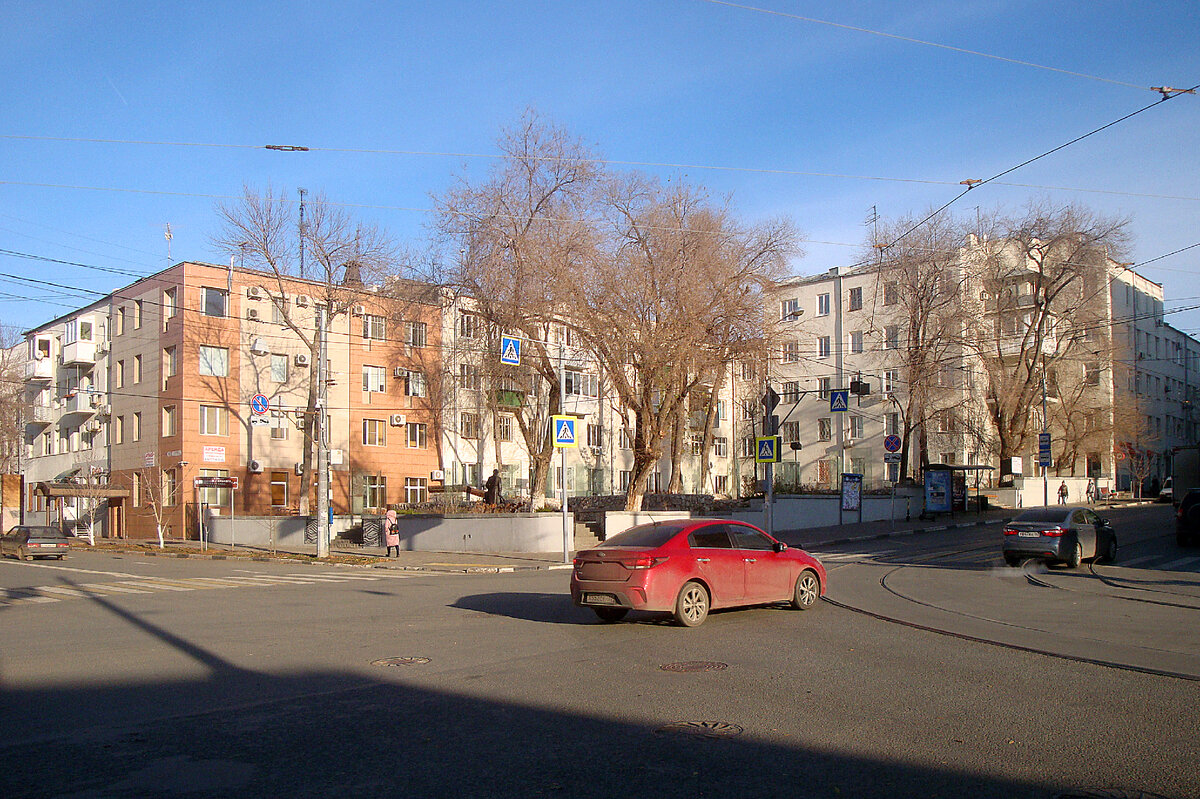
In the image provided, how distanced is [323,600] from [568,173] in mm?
20586

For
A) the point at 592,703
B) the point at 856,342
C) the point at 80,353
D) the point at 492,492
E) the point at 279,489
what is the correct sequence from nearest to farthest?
1. the point at 592,703
2. the point at 492,492
3. the point at 279,489
4. the point at 80,353
5. the point at 856,342

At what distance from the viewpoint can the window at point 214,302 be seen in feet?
159

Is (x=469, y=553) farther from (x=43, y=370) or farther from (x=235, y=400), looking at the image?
(x=43, y=370)

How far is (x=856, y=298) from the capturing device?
64375mm

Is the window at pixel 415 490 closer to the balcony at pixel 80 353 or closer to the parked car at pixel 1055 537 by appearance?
the balcony at pixel 80 353

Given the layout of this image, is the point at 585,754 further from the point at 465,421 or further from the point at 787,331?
the point at 465,421

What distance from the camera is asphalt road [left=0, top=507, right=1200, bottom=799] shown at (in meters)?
5.88

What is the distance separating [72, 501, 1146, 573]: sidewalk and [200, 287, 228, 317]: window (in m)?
11.8

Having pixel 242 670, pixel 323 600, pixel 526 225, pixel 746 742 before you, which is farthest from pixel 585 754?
pixel 526 225

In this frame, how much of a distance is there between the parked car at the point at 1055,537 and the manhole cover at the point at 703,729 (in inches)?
657

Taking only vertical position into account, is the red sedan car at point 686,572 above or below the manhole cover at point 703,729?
above

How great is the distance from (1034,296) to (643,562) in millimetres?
47884

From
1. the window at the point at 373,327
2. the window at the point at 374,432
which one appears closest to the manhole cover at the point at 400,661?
the window at the point at 373,327

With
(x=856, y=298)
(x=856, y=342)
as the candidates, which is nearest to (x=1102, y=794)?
(x=856, y=342)
